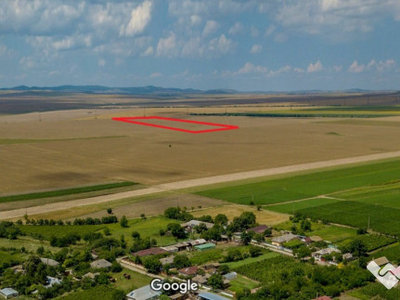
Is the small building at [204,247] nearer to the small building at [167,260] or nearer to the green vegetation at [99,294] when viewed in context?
the small building at [167,260]

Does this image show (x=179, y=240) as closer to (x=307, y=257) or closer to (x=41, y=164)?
(x=307, y=257)

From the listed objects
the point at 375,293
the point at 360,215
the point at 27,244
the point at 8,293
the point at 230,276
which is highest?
the point at 360,215

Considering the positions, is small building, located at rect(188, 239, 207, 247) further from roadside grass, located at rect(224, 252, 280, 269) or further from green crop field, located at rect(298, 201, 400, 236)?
green crop field, located at rect(298, 201, 400, 236)

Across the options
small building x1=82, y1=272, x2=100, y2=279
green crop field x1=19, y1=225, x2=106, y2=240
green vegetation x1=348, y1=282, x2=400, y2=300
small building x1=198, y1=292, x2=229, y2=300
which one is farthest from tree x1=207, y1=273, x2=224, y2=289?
green crop field x1=19, y1=225, x2=106, y2=240

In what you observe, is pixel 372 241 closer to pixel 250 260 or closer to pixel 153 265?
pixel 250 260

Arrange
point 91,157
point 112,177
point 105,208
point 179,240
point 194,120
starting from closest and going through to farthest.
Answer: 1. point 179,240
2. point 105,208
3. point 112,177
4. point 91,157
5. point 194,120

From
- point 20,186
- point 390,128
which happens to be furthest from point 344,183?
point 390,128

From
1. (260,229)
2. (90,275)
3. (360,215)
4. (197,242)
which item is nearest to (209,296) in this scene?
(90,275)

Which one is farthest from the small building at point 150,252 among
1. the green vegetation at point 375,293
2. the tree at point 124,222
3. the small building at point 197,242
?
the green vegetation at point 375,293
